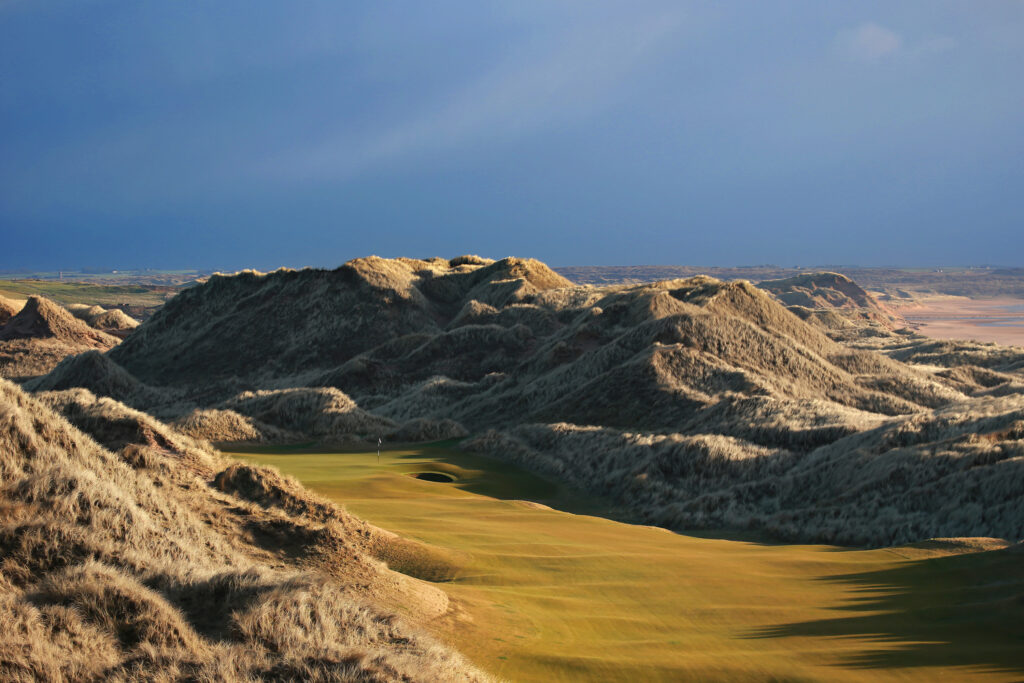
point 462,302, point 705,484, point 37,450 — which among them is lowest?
point 705,484

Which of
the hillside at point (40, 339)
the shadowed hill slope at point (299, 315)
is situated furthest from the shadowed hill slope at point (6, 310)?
the shadowed hill slope at point (299, 315)

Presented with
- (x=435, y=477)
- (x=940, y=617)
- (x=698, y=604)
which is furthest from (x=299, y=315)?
(x=940, y=617)

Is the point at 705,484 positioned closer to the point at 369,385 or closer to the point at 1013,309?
the point at 369,385

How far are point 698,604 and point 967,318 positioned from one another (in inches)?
4600

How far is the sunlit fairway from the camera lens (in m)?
7.19

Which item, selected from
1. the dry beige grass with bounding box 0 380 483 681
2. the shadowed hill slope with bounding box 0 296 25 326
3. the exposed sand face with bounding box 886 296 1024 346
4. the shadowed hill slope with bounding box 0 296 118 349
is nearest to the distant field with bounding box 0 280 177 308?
the shadowed hill slope with bounding box 0 296 25 326

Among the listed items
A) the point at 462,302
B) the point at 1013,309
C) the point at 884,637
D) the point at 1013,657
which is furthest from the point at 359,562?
the point at 1013,309

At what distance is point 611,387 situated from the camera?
29031mm

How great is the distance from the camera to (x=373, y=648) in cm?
595

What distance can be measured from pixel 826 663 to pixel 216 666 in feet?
16.2

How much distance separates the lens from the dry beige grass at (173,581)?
546 centimetres

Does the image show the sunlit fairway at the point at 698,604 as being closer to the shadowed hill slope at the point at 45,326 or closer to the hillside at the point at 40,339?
the hillside at the point at 40,339

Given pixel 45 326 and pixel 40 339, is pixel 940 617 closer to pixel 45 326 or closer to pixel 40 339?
pixel 40 339

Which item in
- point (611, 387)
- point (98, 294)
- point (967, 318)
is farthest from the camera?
point (98, 294)
